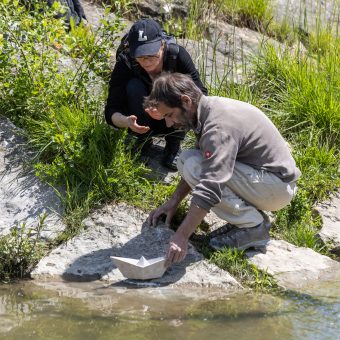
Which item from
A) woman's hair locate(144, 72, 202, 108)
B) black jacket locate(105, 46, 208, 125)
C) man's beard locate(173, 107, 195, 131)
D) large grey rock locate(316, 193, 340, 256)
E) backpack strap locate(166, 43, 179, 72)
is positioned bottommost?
large grey rock locate(316, 193, 340, 256)

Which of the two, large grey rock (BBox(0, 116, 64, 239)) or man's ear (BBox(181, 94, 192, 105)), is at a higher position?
man's ear (BBox(181, 94, 192, 105))

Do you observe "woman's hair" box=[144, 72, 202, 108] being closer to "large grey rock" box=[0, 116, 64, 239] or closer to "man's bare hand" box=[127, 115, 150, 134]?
"man's bare hand" box=[127, 115, 150, 134]

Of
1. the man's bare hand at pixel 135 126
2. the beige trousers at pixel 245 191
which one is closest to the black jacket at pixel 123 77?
the man's bare hand at pixel 135 126

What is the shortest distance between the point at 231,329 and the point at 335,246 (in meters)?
1.81

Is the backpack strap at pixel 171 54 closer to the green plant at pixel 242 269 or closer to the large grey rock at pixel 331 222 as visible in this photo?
the green plant at pixel 242 269

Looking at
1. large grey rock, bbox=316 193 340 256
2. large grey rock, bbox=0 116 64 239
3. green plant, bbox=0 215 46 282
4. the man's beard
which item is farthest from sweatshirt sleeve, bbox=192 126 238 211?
large grey rock, bbox=316 193 340 256

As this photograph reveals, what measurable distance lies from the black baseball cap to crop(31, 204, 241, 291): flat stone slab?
1.11m

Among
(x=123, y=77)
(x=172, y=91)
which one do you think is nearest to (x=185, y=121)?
(x=172, y=91)

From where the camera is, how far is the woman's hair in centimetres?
465

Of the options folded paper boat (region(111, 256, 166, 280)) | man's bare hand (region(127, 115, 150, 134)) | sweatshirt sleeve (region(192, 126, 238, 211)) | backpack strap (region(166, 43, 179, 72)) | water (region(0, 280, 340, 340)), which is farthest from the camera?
backpack strap (region(166, 43, 179, 72))

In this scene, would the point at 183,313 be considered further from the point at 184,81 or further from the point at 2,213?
the point at 2,213

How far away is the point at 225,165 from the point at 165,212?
35.1 inches

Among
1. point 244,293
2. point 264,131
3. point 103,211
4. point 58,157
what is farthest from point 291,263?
point 58,157

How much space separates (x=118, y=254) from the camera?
5.20 m
